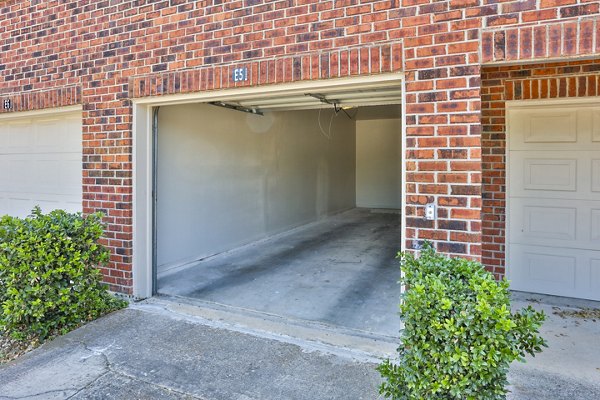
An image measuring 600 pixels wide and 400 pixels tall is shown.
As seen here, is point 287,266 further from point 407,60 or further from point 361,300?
A: point 407,60

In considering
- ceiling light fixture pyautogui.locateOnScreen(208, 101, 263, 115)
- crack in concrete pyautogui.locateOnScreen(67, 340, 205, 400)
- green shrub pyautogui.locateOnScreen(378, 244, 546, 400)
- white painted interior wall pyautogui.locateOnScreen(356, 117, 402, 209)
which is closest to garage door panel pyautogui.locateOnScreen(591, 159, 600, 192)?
green shrub pyautogui.locateOnScreen(378, 244, 546, 400)

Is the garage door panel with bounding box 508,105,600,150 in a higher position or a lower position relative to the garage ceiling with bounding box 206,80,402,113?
lower

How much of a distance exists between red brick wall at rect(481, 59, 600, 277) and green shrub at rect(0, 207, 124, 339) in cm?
447

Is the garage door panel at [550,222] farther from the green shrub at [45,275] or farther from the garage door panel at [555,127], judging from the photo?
the green shrub at [45,275]

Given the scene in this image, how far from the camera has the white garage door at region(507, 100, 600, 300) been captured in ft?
15.1

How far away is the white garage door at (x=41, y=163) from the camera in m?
5.65

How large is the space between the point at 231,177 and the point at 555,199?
16.3ft

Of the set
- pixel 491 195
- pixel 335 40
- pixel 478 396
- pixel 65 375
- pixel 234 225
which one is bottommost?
pixel 65 375

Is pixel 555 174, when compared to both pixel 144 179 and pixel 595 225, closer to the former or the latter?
pixel 595 225

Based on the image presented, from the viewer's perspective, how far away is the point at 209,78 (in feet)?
13.5

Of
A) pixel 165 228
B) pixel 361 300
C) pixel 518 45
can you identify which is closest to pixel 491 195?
pixel 361 300

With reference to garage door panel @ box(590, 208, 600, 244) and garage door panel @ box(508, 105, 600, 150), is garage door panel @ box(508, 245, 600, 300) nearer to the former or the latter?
garage door panel @ box(590, 208, 600, 244)

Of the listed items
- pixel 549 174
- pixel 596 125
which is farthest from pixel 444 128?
pixel 596 125

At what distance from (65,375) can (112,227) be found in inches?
76.2
